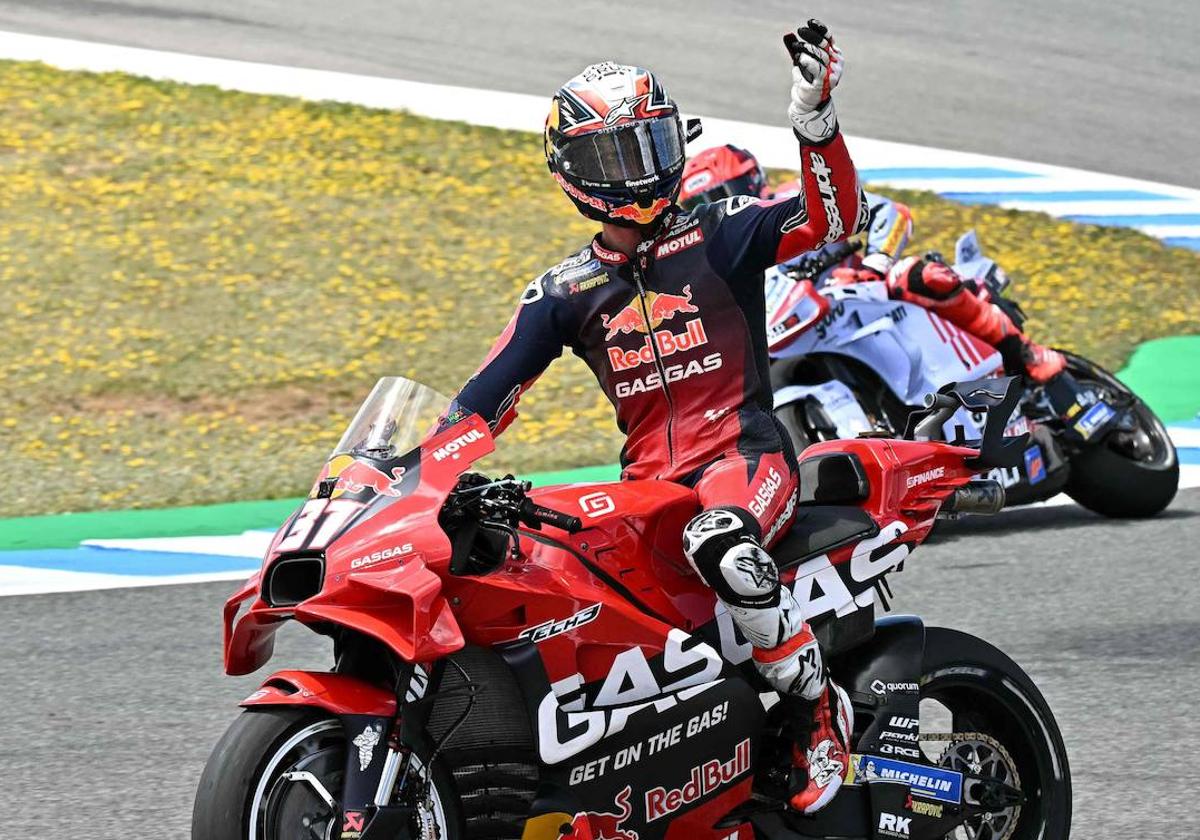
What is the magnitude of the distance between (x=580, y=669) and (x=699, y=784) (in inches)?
18.0

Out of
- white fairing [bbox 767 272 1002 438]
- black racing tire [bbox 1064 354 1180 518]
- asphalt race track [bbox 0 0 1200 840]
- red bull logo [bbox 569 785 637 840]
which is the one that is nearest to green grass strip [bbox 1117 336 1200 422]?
asphalt race track [bbox 0 0 1200 840]

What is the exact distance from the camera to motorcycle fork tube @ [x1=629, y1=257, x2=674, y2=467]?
480 cm

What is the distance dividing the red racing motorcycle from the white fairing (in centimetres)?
291

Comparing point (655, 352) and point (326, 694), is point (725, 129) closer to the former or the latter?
point (655, 352)

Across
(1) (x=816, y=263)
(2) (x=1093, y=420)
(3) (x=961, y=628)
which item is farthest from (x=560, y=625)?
(2) (x=1093, y=420)

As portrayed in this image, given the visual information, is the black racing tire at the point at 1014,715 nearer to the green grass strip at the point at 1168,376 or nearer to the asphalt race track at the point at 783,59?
the green grass strip at the point at 1168,376

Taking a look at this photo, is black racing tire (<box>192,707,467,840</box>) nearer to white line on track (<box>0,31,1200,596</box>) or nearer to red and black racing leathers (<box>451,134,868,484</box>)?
red and black racing leathers (<box>451,134,868,484</box>)

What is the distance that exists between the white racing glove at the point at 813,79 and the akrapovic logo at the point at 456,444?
106 cm

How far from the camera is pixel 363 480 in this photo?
419cm

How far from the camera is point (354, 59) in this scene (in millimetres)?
15305

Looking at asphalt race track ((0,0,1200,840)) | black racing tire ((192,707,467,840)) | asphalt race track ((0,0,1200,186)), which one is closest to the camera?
black racing tire ((192,707,467,840))

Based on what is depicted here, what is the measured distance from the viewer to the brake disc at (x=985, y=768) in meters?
5.01

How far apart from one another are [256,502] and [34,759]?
312 cm

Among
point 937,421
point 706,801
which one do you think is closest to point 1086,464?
point 937,421
